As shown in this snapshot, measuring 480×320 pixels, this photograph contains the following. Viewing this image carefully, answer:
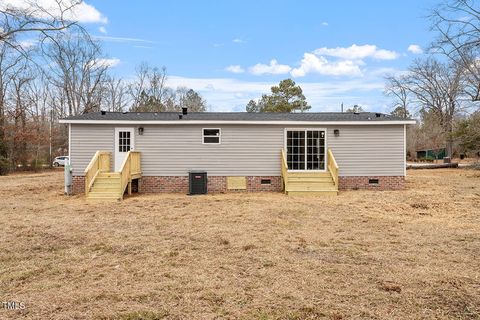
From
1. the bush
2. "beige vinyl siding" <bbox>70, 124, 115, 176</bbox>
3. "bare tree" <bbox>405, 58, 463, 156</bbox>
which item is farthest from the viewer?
"bare tree" <bbox>405, 58, 463, 156</bbox>

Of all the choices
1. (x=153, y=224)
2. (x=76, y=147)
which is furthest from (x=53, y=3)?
(x=153, y=224)

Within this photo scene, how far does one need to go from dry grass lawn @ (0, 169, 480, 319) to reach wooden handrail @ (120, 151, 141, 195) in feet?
6.77

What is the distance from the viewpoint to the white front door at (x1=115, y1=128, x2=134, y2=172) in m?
13.2

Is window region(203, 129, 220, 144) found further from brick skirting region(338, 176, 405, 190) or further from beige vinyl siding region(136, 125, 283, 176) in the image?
brick skirting region(338, 176, 405, 190)

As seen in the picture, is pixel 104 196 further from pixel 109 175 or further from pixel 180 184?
pixel 180 184

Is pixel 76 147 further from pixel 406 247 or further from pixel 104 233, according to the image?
pixel 406 247

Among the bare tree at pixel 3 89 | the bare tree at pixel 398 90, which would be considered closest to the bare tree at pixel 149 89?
the bare tree at pixel 3 89

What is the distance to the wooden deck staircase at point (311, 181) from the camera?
1242 cm

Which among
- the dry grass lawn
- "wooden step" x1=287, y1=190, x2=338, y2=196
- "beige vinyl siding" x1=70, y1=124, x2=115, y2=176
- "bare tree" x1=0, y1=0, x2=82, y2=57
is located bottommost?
the dry grass lawn

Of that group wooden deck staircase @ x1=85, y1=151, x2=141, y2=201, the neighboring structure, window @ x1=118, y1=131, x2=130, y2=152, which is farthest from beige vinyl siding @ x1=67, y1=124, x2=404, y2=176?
the neighboring structure

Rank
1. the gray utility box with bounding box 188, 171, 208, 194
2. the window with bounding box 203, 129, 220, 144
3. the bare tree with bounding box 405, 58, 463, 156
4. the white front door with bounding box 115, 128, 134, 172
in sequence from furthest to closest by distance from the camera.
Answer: the bare tree with bounding box 405, 58, 463, 156
the window with bounding box 203, 129, 220, 144
the white front door with bounding box 115, 128, 134, 172
the gray utility box with bounding box 188, 171, 208, 194

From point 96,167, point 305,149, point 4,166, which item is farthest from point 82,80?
point 305,149

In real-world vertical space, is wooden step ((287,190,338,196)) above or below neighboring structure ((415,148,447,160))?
below

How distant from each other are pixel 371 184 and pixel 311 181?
2.64 meters
